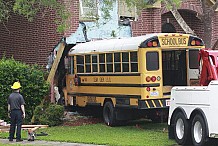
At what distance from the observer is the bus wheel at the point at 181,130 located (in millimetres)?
14859

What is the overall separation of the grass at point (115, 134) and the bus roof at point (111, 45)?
2706 millimetres

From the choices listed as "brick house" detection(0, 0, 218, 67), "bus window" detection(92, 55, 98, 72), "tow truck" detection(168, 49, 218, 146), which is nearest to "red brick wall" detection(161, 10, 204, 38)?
"brick house" detection(0, 0, 218, 67)

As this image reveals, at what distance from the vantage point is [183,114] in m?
15.1

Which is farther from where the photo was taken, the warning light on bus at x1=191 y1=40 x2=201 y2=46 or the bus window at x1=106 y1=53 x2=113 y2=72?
the bus window at x1=106 y1=53 x2=113 y2=72

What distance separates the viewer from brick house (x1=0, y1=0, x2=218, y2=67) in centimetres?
2327

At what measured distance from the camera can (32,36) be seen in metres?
24.7

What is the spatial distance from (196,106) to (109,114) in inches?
247

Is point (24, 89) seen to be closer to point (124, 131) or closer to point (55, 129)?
point (55, 129)

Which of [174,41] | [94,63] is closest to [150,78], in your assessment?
[174,41]

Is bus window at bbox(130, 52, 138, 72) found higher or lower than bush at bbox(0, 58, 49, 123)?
higher

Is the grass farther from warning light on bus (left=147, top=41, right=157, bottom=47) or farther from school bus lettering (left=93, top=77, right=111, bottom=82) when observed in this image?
warning light on bus (left=147, top=41, right=157, bottom=47)

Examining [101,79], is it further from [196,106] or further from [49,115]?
[196,106]

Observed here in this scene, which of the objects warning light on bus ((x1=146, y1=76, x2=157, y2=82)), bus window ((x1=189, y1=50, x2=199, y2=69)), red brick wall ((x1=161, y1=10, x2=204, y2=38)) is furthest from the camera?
red brick wall ((x1=161, y1=10, x2=204, y2=38))

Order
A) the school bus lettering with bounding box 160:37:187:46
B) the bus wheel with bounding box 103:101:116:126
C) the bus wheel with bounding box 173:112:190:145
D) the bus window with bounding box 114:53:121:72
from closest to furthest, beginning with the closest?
the bus wheel with bounding box 173:112:190:145
the school bus lettering with bounding box 160:37:187:46
the bus window with bounding box 114:53:121:72
the bus wheel with bounding box 103:101:116:126
